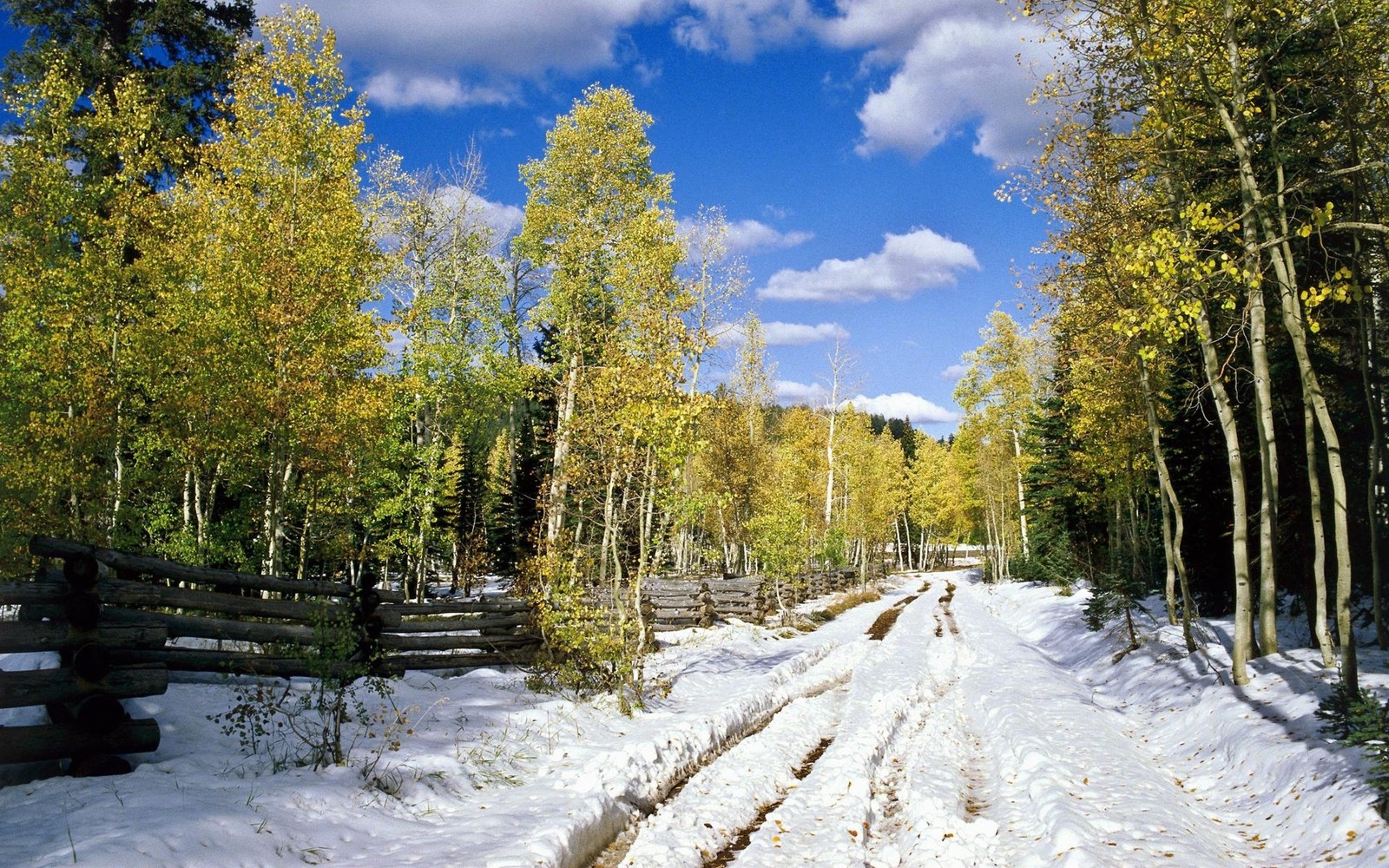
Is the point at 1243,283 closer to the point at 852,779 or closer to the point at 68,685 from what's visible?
the point at 852,779

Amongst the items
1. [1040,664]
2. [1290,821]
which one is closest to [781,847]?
[1290,821]

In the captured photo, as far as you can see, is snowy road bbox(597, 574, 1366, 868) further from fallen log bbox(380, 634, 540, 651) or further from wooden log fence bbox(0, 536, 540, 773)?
fallen log bbox(380, 634, 540, 651)

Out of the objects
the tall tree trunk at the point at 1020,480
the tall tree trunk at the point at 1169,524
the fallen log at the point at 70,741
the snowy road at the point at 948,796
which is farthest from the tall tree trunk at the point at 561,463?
the tall tree trunk at the point at 1020,480

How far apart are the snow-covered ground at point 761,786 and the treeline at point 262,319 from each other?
326 centimetres

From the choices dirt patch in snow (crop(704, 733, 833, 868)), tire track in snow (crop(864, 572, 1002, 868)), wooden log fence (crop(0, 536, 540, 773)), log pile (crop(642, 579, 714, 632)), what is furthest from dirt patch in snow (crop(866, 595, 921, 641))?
wooden log fence (crop(0, 536, 540, 773))

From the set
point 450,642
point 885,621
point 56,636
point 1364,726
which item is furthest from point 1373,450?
point 885,621

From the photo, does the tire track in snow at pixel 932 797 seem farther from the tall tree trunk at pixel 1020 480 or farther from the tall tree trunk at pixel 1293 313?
the tall tree trunk at pixel 1020 480

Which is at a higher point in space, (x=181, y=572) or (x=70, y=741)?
(x=181, y=572)

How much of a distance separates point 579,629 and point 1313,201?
48.4 ft

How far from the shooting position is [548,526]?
17266mm

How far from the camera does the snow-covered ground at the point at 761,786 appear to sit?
17.9ft

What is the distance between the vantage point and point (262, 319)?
14.4 m

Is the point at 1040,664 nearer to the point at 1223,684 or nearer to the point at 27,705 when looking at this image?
the point at 1223,684

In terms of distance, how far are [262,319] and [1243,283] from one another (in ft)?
56.8
